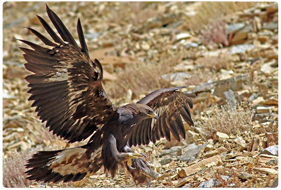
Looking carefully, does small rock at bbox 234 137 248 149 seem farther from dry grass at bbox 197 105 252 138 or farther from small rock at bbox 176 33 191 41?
small rock at bbox 176 33 191 41

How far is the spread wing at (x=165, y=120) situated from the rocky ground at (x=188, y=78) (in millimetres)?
394

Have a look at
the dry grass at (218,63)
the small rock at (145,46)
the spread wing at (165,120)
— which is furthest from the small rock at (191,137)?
the small rock at (145,46)

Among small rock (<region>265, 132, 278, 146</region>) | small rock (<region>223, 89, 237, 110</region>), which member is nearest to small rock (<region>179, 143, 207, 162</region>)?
small rock (<region>265, 132, 278, 146</region>)

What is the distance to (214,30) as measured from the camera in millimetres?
11375

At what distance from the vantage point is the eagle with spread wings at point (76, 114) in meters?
5.00

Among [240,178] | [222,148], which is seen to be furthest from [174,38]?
[240,178]

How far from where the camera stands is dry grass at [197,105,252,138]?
6926 millimetres

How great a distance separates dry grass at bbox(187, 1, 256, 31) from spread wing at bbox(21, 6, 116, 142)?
7.15 m

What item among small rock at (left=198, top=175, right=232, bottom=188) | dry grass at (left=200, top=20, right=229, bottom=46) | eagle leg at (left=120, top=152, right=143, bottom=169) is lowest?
small rock at (left=198, top=175, right=232, bottom=188)

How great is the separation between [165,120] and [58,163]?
170 centimetres

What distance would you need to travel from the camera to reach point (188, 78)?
9492 millimetres

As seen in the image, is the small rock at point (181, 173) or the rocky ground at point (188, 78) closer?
the small rock at point (181, 173)

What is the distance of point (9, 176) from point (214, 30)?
21.2ft

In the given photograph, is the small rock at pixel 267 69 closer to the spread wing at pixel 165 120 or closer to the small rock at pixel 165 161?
the spread wing at pixel 165 120
